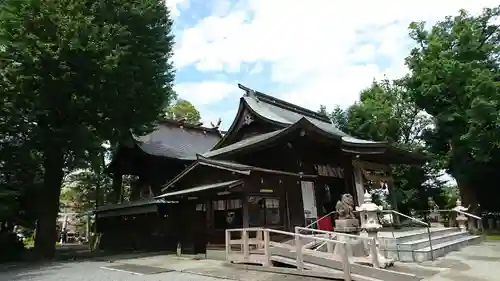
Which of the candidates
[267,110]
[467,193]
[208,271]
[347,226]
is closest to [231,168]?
[208,271]

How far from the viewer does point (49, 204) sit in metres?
17.0

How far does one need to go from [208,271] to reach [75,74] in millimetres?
10141

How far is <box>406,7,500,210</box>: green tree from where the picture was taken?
19.7m

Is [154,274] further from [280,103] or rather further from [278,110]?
[280,103]

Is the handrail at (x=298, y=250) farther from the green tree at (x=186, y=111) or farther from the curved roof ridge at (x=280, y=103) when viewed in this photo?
the green tree at (x=186, y=111)

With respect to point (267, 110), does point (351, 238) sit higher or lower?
lower

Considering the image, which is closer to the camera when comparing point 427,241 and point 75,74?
point 427,241

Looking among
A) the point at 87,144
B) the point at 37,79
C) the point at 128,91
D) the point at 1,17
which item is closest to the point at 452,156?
the point at 128,91

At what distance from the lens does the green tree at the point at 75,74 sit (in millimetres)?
14328

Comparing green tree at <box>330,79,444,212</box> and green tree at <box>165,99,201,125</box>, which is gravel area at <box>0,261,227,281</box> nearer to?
green tree at <box>330,79,444,212</box>

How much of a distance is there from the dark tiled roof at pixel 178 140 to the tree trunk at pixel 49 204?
4.85 m

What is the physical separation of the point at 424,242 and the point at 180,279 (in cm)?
814

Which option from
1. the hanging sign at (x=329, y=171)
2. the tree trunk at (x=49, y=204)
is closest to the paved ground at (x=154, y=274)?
the tree trunk at (x=49, y=204)

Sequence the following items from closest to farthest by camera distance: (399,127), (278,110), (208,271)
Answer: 1. (208,271)
2. (278,110)
3. (399,127)
